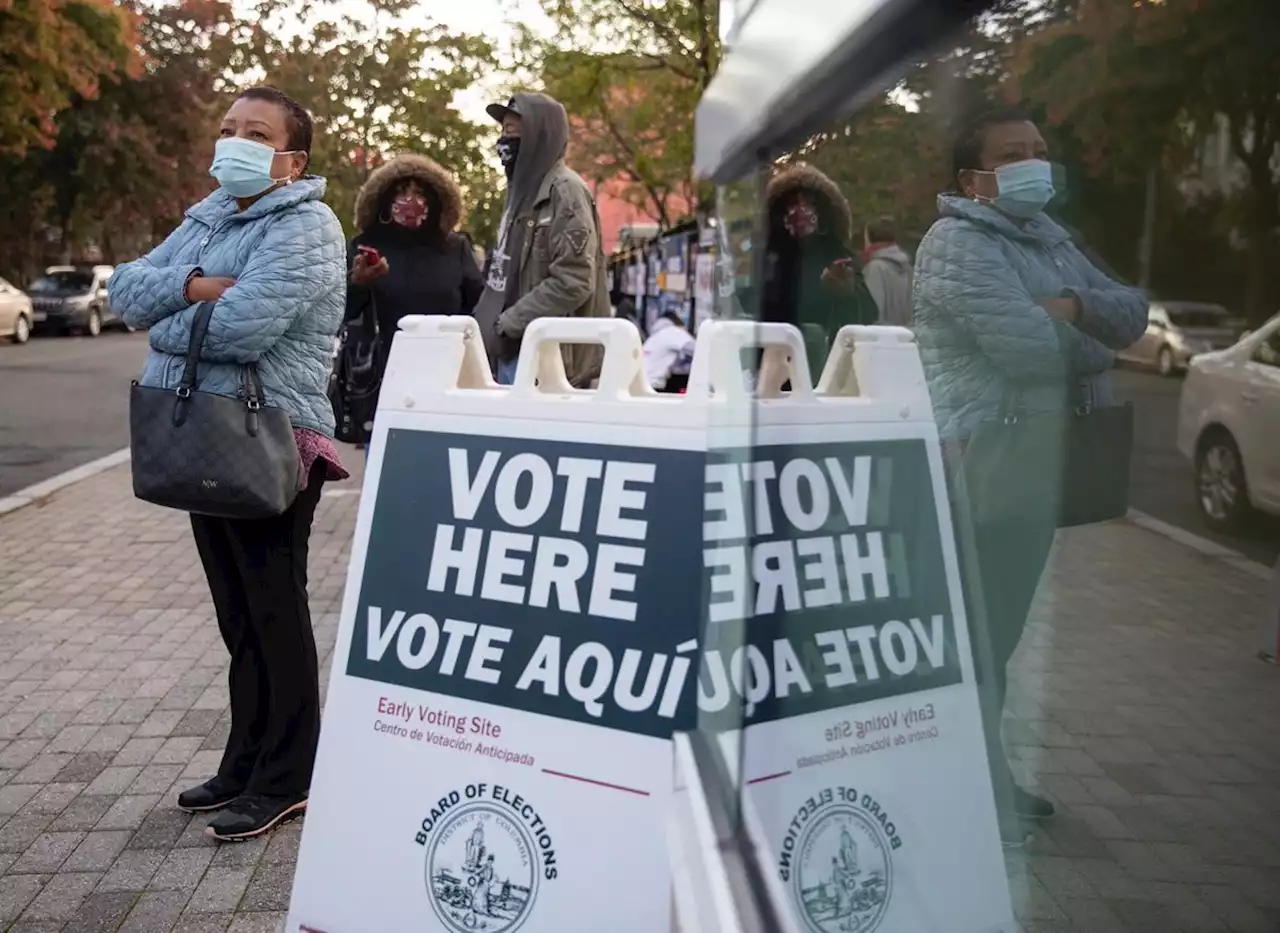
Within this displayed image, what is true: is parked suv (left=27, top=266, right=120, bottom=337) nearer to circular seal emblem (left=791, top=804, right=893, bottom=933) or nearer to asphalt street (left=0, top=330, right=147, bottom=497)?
asphalt street (left=0, top=330, right=147, bottom=497)

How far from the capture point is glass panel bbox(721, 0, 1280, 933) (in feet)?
2.21

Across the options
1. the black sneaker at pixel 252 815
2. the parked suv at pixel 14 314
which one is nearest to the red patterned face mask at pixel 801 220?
the black sneaker at pixel 252 815

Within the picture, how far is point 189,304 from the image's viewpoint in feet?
10.1

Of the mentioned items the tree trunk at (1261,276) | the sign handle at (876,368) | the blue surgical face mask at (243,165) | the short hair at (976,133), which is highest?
the blue surgical face mask at (243,165)

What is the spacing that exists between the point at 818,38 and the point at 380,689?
1301 mm

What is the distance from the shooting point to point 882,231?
1332mm

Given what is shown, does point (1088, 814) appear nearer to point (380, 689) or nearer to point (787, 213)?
point (787, 213)

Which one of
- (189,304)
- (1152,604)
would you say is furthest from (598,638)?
(189,304)

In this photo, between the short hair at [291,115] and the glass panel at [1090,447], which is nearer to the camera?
the glass panel at [1090,447]

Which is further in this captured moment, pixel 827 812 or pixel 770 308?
pixel 770 308

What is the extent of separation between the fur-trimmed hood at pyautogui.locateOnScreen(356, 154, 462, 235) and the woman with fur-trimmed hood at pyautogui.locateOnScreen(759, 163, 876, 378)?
11.8 ft

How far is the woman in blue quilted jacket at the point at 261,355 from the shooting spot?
10.0 ft

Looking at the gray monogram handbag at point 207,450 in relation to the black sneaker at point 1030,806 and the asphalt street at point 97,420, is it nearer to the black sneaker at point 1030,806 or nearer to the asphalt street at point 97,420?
the black sneaker at point 1030,806

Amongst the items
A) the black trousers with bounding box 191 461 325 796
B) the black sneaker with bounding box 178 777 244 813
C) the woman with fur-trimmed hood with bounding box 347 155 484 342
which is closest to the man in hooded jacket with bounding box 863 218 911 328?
the black trousers with bounding box 191 461 325 796
